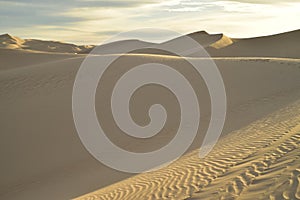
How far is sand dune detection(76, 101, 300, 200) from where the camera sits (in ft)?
19.3

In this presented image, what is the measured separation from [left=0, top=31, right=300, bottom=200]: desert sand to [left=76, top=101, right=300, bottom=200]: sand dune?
0.02m

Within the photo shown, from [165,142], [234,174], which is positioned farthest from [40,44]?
[234,174]

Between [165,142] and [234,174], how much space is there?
4.85m

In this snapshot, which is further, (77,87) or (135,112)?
(77,87)

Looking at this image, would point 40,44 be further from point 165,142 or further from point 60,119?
point 165,142

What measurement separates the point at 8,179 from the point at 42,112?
13.4 feet

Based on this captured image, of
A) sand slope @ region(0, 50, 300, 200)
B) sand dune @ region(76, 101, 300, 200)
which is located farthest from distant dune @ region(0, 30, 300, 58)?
sand dune @ region(76, 101, 300, 200)

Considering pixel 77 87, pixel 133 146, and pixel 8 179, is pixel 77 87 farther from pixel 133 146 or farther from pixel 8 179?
pixel 8 179

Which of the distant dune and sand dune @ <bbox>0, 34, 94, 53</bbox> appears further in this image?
sand dune @ <bbox>0, 34, 94, 53</bbox>

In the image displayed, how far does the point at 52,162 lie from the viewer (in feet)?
35.7

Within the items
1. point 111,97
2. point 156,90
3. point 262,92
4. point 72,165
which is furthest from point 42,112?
point 262,92

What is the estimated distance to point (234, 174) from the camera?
6.81 m

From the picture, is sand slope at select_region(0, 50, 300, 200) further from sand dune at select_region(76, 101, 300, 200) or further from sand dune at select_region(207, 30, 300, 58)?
sand dune at select_region(207, 30, 300, 58)

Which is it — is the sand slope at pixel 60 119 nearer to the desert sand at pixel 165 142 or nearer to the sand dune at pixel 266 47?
the desert sand at pixel 165 142
